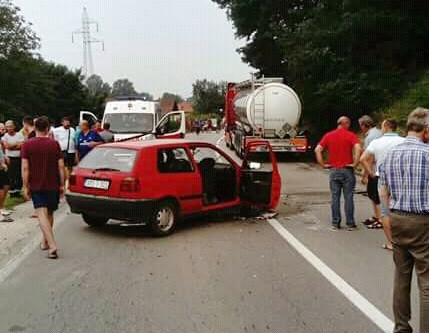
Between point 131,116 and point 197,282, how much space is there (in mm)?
16316

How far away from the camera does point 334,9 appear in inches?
1019

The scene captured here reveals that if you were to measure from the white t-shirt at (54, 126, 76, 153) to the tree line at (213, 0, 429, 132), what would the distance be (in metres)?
12.0

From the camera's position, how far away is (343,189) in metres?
10.4

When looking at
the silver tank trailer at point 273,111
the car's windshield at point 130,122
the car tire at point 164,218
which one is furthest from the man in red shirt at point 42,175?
the silver tank trailer at point 273,111

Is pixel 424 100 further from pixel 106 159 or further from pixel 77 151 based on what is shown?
pixel 106 159

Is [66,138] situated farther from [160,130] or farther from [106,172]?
[106,172]

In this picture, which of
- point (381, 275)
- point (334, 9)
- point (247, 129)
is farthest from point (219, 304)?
point (334, 9)

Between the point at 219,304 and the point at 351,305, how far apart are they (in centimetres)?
125

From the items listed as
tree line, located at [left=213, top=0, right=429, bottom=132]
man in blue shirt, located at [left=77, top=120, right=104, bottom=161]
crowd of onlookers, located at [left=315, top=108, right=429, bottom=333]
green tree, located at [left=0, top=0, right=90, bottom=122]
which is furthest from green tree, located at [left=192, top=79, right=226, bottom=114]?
crowd of onlookers, located at [left=315, top=108, right=429, bottom=333]

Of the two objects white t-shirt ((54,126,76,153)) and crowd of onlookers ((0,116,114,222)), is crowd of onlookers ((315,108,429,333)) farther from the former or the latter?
white t-shirt ((54,126,76,153))

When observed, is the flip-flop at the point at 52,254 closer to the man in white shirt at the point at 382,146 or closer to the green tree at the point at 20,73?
the man in white shirt at the point at 382,146

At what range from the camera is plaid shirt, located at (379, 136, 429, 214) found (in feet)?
15.9

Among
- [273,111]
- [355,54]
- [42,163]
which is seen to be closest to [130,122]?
[273,111]

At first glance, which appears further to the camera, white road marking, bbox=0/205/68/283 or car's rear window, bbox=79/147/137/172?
car's rear window, bbox=79/147/137/172
